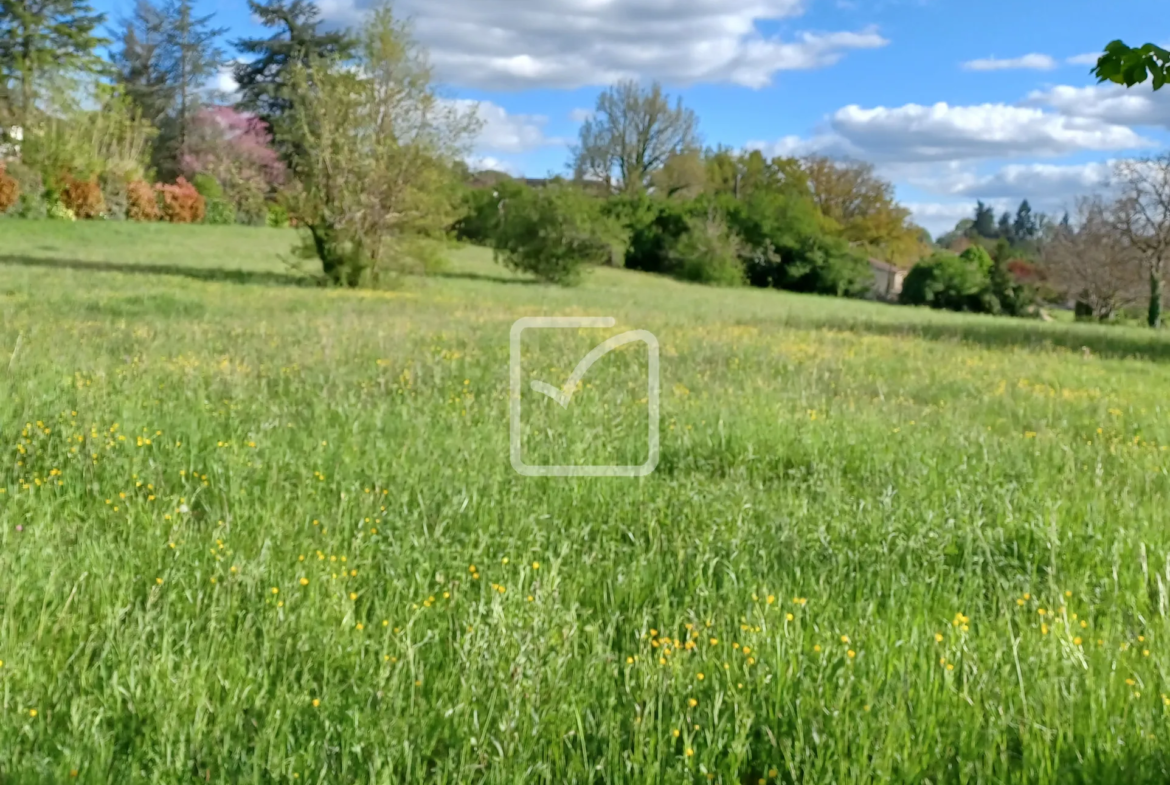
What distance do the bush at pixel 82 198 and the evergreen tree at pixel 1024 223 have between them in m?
111

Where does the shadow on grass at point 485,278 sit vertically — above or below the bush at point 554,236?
below

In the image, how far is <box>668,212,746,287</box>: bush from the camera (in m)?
45.2

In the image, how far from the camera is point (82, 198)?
122 ft

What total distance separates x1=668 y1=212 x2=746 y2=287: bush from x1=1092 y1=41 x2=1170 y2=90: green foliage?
41.9 metres

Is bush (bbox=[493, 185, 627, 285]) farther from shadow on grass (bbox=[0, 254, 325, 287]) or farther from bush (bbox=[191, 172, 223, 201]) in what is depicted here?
bush (bbox=[191, 172, 223, 201])

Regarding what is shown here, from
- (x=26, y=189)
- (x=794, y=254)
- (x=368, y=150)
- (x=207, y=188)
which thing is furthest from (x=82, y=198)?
(x=794, y=254)

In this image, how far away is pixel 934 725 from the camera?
267 centimetres

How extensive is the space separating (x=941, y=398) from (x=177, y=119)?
5532cm

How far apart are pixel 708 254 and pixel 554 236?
15.2m

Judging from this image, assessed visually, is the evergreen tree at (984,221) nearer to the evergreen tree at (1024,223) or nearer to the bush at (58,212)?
the evergreen tree at (1024,223)

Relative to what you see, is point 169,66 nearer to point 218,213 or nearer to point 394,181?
point 218,213

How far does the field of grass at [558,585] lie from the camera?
103 inches

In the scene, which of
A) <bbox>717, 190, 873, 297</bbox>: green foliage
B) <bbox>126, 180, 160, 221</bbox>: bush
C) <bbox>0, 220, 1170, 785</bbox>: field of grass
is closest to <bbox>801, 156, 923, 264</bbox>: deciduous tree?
<bbox>717, 190, 873, 297</bbox>: green foliage

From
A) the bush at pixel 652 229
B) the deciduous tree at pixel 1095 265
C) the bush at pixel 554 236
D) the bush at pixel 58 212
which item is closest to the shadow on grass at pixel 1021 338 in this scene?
the bush at pixel 554 236
